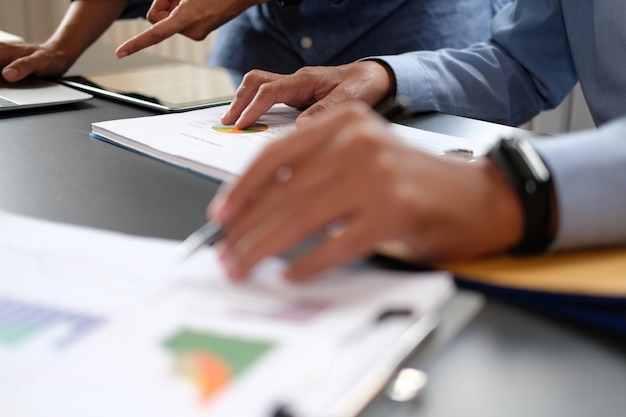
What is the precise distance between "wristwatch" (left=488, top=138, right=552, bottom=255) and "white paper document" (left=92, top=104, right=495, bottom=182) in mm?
196

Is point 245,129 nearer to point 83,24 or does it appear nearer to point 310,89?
point 310,89

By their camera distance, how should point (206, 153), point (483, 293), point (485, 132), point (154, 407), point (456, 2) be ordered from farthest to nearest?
point (456, 2)
point (485, 132)
point (206, 153)
point (483, 293)
point (154, 407)

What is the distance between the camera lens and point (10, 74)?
1.04 m

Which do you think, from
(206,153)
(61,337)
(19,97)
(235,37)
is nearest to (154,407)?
(61,337)

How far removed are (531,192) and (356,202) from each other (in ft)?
0.43

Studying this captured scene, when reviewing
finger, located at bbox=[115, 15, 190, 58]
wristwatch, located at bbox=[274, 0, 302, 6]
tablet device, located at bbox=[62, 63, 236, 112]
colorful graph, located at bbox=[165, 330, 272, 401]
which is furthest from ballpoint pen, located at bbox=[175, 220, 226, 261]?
wristwatch, located at bbox=[274, 0, 302, 6]

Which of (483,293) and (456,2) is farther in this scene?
(456,2)

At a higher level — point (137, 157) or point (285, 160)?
point (285, 160)

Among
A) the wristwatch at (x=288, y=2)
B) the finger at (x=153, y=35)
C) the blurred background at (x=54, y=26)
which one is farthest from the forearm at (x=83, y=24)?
the blurred background at (x=54, y=26)

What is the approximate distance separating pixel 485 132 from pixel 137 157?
396 millimetres

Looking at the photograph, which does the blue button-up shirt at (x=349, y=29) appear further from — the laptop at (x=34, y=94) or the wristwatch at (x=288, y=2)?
the laptop at (x=34, y=94)

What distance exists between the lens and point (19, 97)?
94 centimetres

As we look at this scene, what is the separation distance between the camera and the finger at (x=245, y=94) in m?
0.79

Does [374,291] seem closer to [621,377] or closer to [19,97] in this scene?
[621,377]
